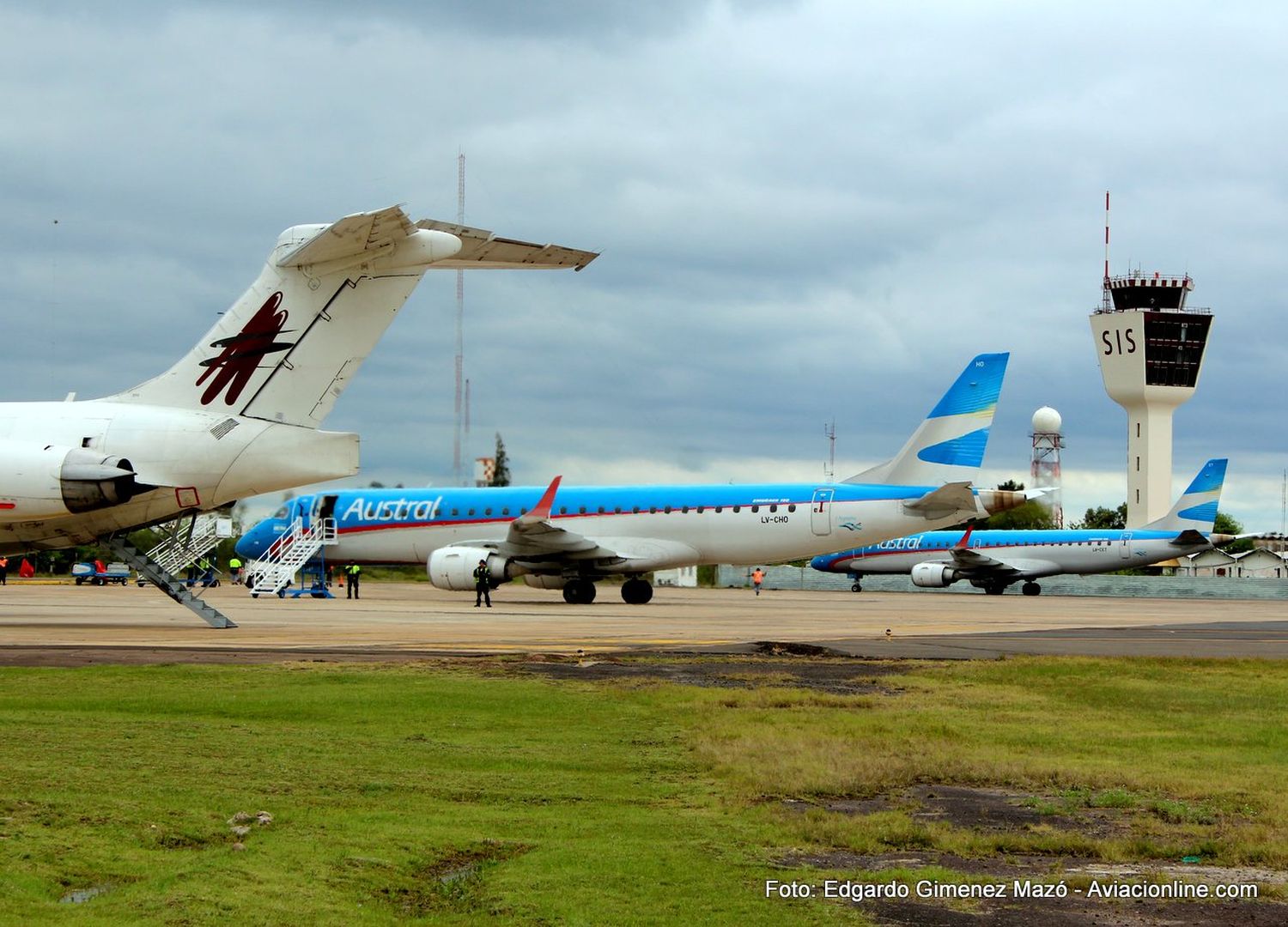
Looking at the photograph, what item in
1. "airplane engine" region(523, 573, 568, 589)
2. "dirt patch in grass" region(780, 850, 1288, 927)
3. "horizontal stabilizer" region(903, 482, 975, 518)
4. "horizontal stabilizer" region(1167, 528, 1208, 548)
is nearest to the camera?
"dirt patch in grass" region(780, 850, 1288, 927)

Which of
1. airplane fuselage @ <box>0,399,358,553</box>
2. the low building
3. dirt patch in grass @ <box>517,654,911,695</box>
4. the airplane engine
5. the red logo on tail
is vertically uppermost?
the red logo on tail

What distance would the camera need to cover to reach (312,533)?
45.1 metres

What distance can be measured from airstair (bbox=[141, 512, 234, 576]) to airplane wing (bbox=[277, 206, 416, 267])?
5039 millimetres

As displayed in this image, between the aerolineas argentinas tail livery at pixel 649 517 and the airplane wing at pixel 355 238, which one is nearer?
the airplane wing at pixel 355 238

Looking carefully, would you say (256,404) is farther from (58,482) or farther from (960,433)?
(960,433)

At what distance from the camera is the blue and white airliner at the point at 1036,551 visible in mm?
64500

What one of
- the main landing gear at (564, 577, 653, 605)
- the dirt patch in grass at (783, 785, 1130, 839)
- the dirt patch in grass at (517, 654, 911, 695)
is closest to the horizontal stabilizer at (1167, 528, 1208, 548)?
the main landing gear at (564, 577, 653, 605)

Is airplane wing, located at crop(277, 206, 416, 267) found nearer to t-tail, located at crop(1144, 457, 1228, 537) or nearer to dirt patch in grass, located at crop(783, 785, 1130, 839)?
dirt patch in grass, located at crop(783, 785, 1130, 839)

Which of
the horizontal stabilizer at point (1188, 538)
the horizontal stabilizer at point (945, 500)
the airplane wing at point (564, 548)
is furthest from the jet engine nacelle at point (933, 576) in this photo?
the horizontal stabilizer at point (945, 500)

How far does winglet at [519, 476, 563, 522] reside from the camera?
38906 mm

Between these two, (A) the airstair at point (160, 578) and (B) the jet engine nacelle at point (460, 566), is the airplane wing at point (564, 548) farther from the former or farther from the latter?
(A) the airstair at point (160, 578)

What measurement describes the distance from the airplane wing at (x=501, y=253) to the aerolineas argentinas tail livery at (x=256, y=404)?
0.22 ft

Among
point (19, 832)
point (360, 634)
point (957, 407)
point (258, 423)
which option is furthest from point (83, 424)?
point (957, 407)

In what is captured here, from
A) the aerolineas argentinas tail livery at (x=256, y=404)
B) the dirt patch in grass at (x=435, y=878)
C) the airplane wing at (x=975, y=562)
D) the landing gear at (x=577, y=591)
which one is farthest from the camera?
the airplane wing at (x=975, y=562)
